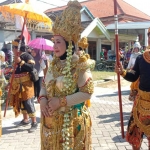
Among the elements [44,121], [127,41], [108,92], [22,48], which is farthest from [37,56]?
[127,41]

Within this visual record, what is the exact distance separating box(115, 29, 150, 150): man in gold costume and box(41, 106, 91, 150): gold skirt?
2.93 ft

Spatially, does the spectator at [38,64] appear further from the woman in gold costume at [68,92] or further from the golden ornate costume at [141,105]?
the woman in gold costume at [68,92]

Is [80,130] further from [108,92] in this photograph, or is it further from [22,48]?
[108,92]

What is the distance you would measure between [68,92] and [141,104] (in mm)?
1136

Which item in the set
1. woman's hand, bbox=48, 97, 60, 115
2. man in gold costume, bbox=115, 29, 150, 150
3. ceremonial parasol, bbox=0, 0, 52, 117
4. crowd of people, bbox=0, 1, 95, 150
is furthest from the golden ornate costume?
ceremonial parasol, bbox=0, 0, 52, 117

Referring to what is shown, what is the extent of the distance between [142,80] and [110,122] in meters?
2.57

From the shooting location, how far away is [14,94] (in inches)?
192

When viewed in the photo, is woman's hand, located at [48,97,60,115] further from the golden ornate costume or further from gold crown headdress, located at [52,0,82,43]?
the golden ornate costume

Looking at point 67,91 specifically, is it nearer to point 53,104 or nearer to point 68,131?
point 53,104

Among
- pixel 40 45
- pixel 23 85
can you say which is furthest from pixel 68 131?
pixel 40 45

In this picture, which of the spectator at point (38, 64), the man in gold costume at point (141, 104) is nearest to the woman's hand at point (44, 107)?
the man in gold costume at point (141, 104)

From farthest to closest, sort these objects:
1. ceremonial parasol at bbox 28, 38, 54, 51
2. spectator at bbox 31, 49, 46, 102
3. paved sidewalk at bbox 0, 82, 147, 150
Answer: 1. ceremonial parasol at bbox 28, 38, 54, 51
2. spectator at bbox 31, 49, 46, 102
3. paved sidewalk at bbox 0, 82, 147, 150

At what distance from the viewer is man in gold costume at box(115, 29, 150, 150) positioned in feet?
10.2

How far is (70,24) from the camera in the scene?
2473mm
